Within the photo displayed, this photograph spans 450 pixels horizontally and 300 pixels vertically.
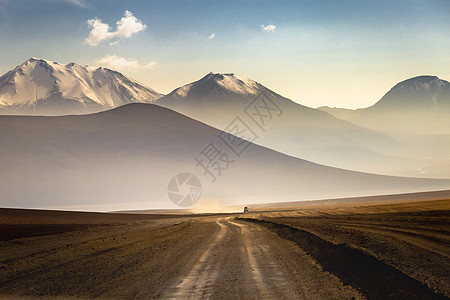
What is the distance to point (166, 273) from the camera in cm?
1359

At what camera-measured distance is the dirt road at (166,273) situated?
10.9 metres

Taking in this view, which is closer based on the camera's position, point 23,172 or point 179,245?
point 179,245

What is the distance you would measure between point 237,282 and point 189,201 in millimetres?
176449

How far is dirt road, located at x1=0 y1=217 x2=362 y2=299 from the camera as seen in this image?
10.9 meters

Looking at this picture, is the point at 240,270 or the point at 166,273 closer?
the point at 166,273

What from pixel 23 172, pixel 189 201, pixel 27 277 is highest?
pixel 23 172

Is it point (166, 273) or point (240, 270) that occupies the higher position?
point (166, 273)

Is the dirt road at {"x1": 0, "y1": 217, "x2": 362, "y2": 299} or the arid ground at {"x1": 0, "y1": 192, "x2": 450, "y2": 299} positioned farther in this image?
the dirt road at {"x1": 0, "y1": 217, "x2": 362, "y2": 299}

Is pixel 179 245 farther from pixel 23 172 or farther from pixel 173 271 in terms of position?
pixel 23 172

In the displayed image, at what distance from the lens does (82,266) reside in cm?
1522

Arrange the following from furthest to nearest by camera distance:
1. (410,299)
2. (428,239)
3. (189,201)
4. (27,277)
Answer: (189,201)
(428,239)
(27,277)
(410,299)

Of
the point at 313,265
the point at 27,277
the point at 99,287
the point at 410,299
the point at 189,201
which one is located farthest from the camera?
the point at 189,201

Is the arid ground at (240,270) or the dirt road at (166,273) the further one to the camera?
the dirt road at (166,273)

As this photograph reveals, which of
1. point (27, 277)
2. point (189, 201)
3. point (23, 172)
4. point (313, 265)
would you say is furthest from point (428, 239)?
point (23, 172)
